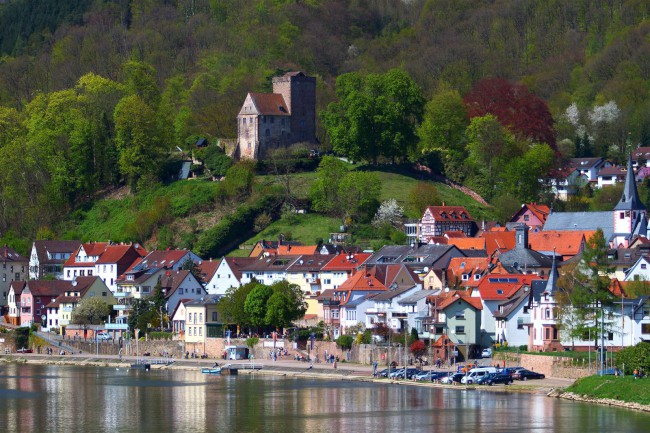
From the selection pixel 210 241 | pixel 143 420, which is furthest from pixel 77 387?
pixel 210 241

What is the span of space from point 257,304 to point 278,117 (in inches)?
1532

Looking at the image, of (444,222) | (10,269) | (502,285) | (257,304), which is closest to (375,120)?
(444,222)

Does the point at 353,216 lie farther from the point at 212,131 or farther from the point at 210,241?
the point at 212,131

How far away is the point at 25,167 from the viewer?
142m

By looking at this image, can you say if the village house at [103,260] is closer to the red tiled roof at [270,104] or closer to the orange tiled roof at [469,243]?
the red tiled roof at [270,104]

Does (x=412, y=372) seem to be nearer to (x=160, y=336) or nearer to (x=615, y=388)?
(x=615, y=388)

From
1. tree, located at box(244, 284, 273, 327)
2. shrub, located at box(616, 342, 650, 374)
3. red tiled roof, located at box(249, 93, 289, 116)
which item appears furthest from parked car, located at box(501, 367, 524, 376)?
red tiled roof, located at box(249, 93, 289, 116)

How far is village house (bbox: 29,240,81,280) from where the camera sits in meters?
129

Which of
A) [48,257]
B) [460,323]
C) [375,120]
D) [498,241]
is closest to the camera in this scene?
[460,323]

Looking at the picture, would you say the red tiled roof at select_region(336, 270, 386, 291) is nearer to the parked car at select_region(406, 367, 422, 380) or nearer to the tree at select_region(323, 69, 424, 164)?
the parked car at select_region(406, 367, 422, 380)

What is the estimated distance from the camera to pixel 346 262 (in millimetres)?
108875

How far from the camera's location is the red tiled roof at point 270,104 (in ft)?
439

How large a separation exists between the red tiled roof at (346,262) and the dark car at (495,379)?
1113 inches

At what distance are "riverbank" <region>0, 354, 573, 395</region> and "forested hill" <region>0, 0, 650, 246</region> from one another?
31543 mm
